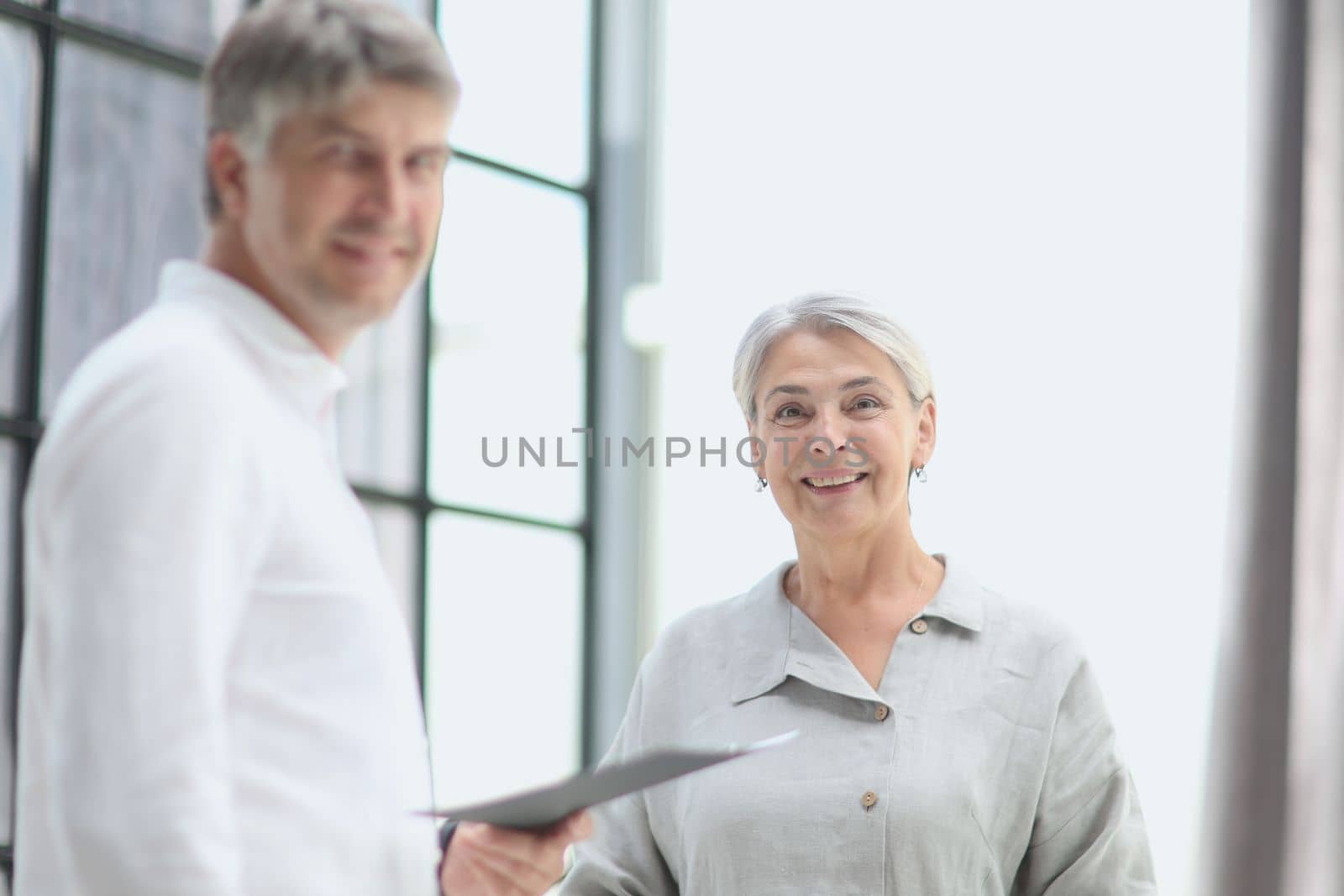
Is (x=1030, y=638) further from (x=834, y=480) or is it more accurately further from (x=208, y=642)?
(x=208, y=642)

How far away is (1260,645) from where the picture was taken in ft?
10.5

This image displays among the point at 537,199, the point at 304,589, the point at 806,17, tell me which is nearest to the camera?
the point at 304,589

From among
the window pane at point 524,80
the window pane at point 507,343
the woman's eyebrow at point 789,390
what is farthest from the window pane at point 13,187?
the woman's eyebrow at point 789,390

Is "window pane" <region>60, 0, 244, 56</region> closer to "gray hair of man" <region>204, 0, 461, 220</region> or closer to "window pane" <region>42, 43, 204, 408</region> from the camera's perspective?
"window pane" <region>42, 43, 204, 408</region>

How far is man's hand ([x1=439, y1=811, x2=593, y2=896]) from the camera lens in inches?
57.0

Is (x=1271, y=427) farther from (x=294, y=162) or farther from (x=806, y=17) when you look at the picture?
(x=294, y=162)

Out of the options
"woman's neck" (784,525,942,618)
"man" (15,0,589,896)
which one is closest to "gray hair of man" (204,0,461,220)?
"man" (15,0,589,896)

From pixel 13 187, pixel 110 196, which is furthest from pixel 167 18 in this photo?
pixel 13 187

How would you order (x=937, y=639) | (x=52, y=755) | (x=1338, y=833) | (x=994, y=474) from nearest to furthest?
(x=52, y=755) < (x=937, y=639) < (x=1338, y=833) < (x=994, y=474)

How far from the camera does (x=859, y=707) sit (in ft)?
6.52

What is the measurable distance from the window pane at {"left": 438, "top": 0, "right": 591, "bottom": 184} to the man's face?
2557 mm

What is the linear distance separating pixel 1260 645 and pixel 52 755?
265 cm

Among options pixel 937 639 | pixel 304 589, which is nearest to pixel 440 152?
pixel 304 589

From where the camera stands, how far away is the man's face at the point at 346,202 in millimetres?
1228
